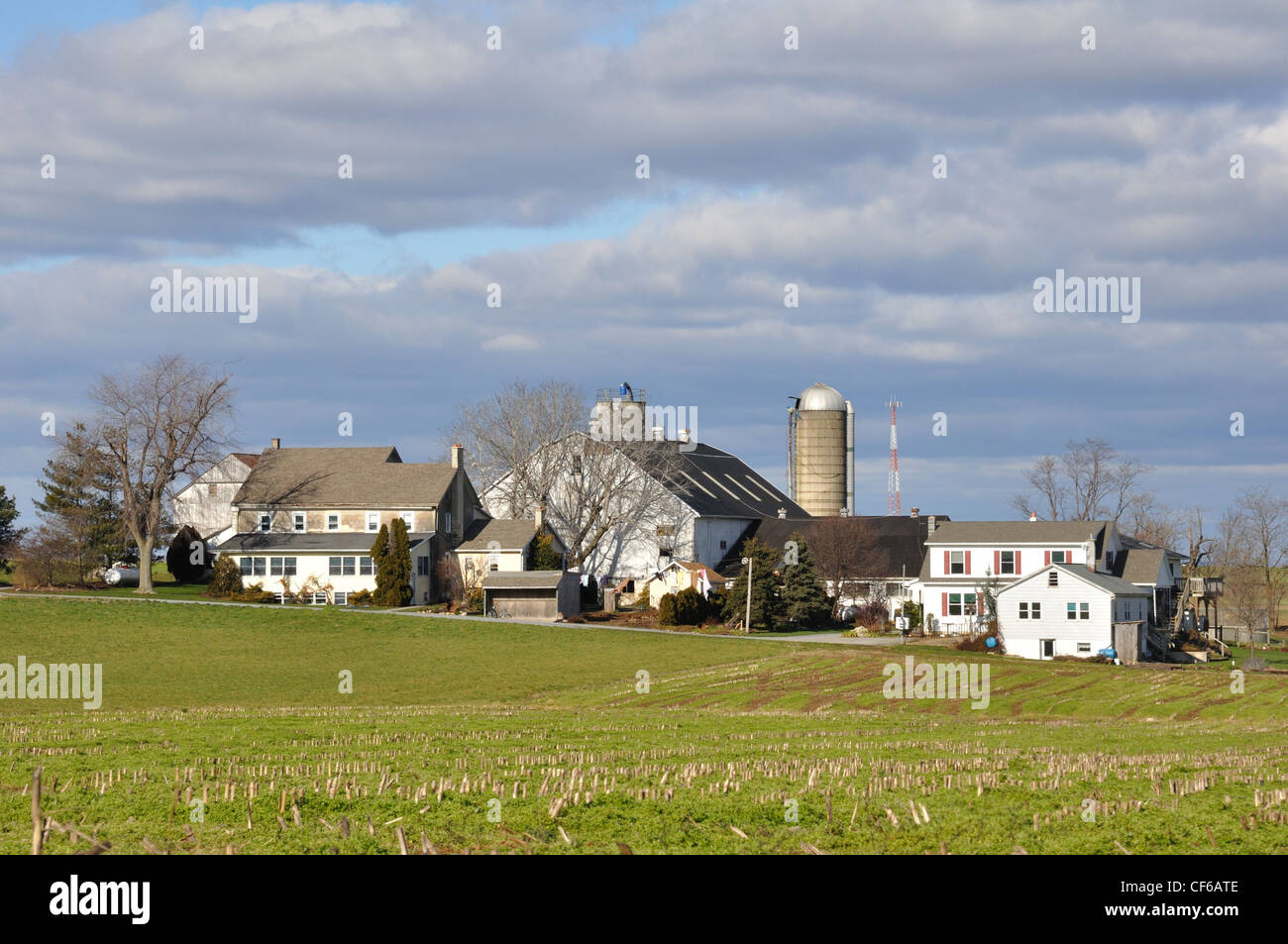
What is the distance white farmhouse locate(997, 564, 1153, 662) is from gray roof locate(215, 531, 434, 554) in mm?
35474

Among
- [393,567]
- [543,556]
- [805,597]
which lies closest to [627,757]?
[805,597]

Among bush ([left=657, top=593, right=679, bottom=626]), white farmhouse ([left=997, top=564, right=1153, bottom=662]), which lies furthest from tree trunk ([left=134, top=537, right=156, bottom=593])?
white farmhouse ([left=997, top=564, right=1153, bottom=662])

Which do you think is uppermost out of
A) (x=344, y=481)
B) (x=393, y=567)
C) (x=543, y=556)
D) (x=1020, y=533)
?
(x=344, y=481)

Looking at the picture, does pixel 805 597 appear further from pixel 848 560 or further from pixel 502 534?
pixel 502 534

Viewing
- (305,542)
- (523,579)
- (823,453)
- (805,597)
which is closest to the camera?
(523,579)

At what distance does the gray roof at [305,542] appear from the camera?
269 ft

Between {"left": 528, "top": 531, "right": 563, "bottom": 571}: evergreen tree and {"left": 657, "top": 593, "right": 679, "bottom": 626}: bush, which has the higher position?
{"left": 528, "top": 531, "right": 563, "bottom": 571}: evergreen tree

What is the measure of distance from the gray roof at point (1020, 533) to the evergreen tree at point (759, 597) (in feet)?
30.3

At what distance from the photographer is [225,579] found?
262 ft

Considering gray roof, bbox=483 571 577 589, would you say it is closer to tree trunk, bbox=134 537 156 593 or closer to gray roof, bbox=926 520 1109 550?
tree trunk, bbox=134 537 156 593

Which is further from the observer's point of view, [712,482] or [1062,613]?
[712,482]

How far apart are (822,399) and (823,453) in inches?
174

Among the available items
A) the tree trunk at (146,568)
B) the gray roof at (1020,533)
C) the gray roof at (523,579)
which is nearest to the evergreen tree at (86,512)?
the tree trunk at (146,568)

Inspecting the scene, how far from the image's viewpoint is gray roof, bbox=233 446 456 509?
87.8m
